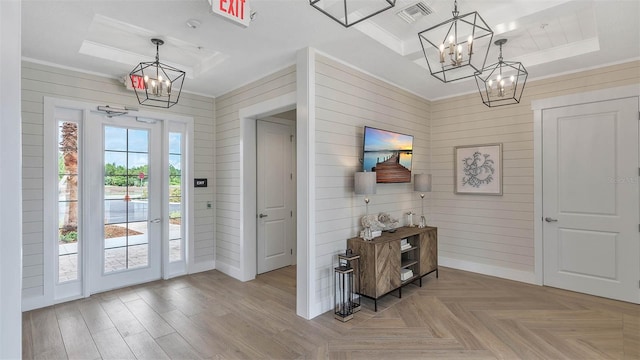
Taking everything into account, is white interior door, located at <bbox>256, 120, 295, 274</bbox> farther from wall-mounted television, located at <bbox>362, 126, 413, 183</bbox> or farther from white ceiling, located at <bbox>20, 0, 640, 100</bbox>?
wall-mounted television, located at <bbox>362, 126, 413, 183</bbox>

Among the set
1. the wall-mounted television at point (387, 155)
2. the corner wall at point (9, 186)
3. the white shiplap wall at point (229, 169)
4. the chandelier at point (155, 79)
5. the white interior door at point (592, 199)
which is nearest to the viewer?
the corner wall at point (9, 186)

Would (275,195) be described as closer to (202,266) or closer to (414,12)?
(202,266)

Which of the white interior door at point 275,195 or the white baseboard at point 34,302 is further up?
the white interior door at point 275,195

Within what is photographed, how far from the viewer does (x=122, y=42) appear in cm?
360

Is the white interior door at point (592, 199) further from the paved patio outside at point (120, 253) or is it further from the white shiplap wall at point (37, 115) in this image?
the white shiplap wall at point (37, 115)

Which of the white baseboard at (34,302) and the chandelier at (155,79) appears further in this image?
the white baseboard at (34,302)

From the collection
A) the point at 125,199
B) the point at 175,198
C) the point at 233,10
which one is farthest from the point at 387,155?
the point at 125,199

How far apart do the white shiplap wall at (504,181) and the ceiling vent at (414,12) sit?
2320 mm

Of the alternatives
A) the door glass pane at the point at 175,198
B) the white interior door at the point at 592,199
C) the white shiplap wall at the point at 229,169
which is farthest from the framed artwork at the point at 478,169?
the door glass pane at the point at 175,198

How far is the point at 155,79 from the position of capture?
3.61m

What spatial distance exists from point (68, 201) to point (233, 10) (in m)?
3.30

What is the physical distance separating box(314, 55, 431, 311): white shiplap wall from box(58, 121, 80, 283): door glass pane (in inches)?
119

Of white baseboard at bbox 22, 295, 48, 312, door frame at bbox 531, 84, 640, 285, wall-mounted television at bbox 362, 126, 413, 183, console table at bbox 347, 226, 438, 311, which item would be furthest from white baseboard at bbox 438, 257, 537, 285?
white baseboard at bbox 22, 295, 48, 312

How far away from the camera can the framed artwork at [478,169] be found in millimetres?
4691
